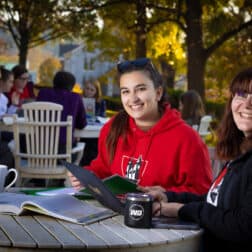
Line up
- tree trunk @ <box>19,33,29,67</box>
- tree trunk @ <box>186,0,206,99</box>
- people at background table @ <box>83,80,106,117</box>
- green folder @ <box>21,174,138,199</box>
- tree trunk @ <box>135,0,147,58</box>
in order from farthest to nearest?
tree trunk @ <box>19,33,29,67</box> → tree trunk @ <box>135,0,147,58</box> → tree trunk @ <box>186,0,206,99</box> → people at background table @ <box>83,80,106,117</box> → green folder @ <box>21,174,138,199</box>

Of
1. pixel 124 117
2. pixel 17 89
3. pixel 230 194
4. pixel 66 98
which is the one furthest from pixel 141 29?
pixel 230 194

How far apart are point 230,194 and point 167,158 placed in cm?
71

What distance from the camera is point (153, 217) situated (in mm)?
2428

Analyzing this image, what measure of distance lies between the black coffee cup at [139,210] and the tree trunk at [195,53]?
11.5 m

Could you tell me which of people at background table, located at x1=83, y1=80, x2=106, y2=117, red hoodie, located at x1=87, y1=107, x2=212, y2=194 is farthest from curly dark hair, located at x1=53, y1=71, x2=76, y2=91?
red hoodie, located at x1=87, y1=107, x2=212, y2=194

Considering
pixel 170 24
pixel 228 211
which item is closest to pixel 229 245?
pixel 228 211

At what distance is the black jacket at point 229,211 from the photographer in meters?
2.18

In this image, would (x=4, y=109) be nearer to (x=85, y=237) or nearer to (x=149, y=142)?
(x=149, y=142)

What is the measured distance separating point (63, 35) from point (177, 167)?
22.2 metres

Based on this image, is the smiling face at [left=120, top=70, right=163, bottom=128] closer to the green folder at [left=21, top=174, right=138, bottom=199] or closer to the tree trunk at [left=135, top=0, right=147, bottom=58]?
the green folder at [left=21, top=174, right=138, bottom=199]

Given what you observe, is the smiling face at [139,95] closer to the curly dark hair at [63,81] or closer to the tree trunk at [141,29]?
the curly dark hair at [63,81]

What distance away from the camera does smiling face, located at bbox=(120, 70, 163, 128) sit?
3039 millimetres

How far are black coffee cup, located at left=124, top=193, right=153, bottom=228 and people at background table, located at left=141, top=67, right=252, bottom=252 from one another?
0.24 m

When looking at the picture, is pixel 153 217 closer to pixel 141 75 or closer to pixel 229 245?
pixel 229 245
